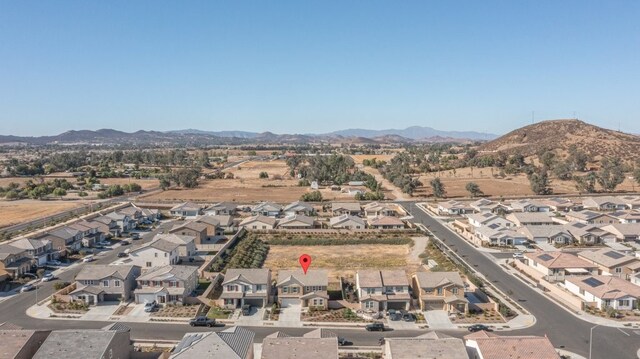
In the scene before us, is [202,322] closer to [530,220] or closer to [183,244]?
[183,244]

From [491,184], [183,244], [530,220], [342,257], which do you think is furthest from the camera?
[491,184]

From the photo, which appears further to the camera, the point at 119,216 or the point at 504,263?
the point at 119,216

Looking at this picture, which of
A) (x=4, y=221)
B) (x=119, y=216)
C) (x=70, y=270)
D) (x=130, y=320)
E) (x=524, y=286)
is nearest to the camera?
(x=130, y=320)

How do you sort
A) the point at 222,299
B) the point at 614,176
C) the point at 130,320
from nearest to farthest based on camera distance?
the point at 130,320
the point at 222,299
the point at 614,176

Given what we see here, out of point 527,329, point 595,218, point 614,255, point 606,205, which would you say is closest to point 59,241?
point 527,329

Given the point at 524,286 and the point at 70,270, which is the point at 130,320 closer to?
the point at 70,270

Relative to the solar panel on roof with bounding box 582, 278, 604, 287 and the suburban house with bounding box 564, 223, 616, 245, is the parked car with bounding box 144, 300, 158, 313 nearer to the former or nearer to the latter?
the solar panel on roof with bounding box 582, 278, 604, 287

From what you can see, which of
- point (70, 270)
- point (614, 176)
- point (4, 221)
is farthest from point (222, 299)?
point (614, 176)
